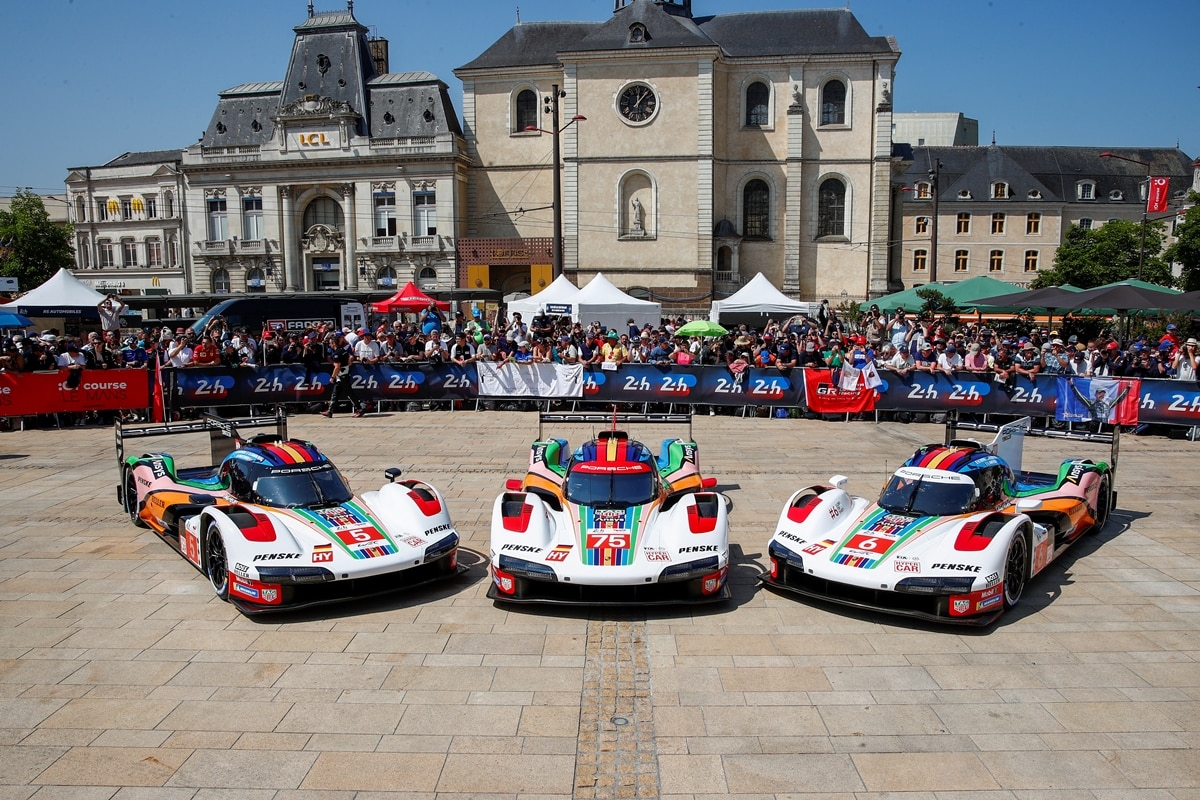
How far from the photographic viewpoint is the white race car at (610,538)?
8.37 m

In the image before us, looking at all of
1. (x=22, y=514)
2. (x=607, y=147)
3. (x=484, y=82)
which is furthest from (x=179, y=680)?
(x=484, y=82)

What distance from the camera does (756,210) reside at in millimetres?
51094

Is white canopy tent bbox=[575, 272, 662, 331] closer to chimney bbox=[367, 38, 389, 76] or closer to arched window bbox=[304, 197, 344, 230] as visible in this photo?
arched window bbox=[304, 197, 344, 230]

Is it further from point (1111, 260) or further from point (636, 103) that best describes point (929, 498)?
point (1111, 260)

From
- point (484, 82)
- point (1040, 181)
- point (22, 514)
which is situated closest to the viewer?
point (22, 514)

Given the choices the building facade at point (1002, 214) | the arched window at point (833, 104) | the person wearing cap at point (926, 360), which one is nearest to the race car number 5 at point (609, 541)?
the person wearing cap at point (926, 360)

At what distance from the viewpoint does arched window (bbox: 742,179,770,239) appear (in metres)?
50.9

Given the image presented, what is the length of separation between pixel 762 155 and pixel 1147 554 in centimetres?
4245

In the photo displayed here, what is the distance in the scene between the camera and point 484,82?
5191 cm

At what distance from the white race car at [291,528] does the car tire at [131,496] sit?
0.34 meters

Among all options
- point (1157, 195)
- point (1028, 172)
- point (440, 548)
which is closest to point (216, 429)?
point (440, 548)

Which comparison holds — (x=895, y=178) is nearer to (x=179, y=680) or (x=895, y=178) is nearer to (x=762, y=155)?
(x=762, y=155)

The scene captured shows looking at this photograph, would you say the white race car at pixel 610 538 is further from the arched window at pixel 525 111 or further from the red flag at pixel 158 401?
the arched window at pixel 525 111

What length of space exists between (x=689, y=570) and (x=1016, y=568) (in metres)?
3.24
